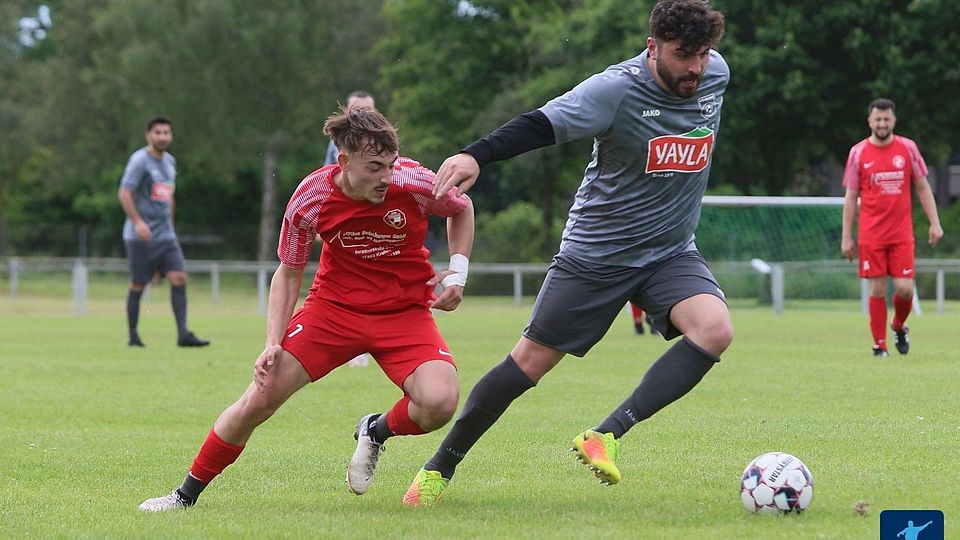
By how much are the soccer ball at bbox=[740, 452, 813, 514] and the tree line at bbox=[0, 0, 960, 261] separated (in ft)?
97.6

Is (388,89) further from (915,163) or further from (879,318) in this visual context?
(915,163)

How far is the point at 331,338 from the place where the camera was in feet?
19.1

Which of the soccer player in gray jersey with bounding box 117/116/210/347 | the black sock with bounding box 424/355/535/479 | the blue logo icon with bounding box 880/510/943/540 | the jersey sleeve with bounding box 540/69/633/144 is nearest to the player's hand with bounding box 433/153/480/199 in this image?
the jersey sleeve with bounding box 540/69/633/144

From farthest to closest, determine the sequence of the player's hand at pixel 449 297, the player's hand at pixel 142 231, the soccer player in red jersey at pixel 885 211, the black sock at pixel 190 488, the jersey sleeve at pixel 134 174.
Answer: the jersey sleeve at pixel 134 174
the player's hand at pixel 142 231
the soccer player in red jersey at pixel 885 211
the black sock at pixel 190 488
the player's hand at pixel 449 297

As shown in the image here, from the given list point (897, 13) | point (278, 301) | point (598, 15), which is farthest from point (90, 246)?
point (278, 301)

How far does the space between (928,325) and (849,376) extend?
8675 mm

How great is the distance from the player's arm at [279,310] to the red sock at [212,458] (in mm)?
280

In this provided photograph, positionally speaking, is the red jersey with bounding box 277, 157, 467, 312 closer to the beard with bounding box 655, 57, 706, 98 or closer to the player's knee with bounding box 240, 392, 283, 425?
the player's knee with bounding box 240, 392, 283, 425

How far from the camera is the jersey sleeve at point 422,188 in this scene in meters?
5.77

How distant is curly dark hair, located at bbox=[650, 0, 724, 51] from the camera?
541cm

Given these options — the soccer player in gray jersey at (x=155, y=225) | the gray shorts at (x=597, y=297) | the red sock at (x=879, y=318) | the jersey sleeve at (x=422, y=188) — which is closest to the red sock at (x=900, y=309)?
the red sock at (x=879, y=318)

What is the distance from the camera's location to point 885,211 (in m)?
13.0

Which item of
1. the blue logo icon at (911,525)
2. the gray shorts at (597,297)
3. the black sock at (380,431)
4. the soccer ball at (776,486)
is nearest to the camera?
the blue logo icon at (911,525)

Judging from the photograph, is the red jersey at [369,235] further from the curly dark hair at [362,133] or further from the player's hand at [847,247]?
the player's hand at [847,247]
